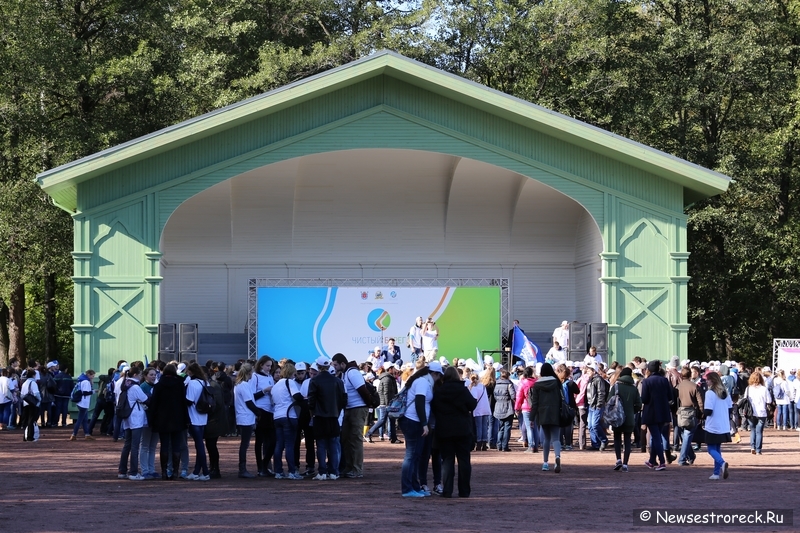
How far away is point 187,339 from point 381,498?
13.7m

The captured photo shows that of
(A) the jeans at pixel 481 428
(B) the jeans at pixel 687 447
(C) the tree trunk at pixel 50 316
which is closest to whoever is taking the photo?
(B) the jeans at pixel 687 447

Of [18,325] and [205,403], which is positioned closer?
[205,403]

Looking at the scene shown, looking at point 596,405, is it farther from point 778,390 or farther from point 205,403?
point 778,390

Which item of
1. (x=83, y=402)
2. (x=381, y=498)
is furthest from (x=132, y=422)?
(x=83, y=402)

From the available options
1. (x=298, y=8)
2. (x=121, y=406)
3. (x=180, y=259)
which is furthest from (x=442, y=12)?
(x=121, y=406)

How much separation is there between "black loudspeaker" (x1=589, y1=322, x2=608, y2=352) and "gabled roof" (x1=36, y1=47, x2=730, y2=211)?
3.96m

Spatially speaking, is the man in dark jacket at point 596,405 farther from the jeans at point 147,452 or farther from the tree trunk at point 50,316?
the tree trunk at point 50,316

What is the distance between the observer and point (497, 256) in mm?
33312

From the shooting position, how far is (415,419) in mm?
12523

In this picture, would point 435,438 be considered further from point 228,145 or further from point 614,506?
point 228,145

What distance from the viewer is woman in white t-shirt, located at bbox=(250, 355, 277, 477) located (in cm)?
1473

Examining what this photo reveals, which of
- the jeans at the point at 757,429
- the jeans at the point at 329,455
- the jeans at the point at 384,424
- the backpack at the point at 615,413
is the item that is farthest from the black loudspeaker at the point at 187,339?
the jeans at the point at 757,429

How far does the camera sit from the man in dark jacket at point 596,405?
18.4m

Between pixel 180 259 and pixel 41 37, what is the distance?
805 cm
